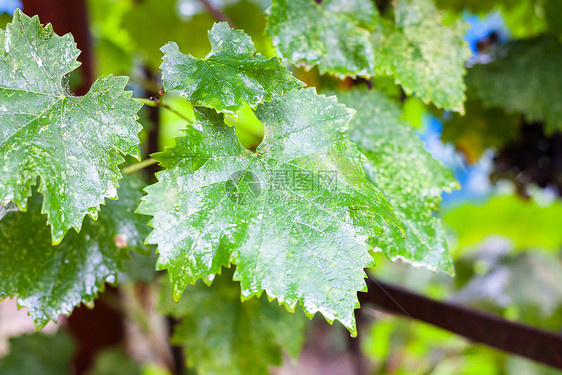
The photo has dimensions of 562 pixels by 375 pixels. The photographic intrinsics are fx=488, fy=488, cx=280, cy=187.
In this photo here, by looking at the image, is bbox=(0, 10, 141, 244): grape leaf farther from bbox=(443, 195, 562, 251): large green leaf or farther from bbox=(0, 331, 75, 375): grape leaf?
bbox=(443, 195, 562, 251): large green leaf

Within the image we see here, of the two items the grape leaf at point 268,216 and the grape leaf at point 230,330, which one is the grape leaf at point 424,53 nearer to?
the grape leaf at point 268,216

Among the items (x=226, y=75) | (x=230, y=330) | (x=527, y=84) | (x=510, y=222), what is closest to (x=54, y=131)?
(x=226, y=75)

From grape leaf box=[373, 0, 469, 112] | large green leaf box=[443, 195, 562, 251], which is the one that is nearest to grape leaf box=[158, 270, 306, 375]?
grape leaf box=[373, 0, 469, 112]

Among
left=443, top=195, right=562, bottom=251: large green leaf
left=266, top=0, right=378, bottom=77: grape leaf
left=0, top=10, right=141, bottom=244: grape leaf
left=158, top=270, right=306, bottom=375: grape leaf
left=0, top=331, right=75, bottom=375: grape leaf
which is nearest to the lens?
left=0, top=10, right=141, bottom=244: grape leaf

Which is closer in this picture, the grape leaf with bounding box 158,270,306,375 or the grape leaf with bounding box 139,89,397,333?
the grape leaf with bounding box 139,89,397,333

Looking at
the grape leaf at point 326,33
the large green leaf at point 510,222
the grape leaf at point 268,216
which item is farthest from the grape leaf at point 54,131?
the large green leaf at point 510,222
